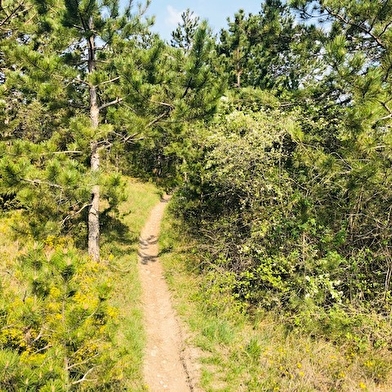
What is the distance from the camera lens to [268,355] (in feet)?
19.6

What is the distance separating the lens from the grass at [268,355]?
17.5ft

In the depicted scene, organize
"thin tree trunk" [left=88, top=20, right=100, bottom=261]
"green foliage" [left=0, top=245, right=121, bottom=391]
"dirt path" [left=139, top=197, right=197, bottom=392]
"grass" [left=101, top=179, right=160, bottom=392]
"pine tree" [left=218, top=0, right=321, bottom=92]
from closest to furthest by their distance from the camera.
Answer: "green foliage" [left=0, top=245, right=121, bottom=391]
"grass" [left=101, top=179, right=160, bottom=392]
"dirt path" [left=139, top=197, right=197, bottom=392]
"thin tree trunk" [left=88, top=20, right=100, bottom=261]
"pine tree" [left=218, top=0, right=321, bottom=92]

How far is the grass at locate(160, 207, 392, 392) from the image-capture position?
532 cm

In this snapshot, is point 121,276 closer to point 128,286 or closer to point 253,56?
point 128,286

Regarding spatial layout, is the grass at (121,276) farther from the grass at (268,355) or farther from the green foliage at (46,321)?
the grass at (268,355)

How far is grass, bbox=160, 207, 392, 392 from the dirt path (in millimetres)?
324

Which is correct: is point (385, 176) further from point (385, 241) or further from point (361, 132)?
point (385, 241)

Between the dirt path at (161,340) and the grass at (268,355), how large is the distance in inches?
12.7

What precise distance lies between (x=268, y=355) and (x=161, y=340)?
2432mm

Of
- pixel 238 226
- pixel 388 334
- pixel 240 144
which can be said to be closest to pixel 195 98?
pixel 240 144

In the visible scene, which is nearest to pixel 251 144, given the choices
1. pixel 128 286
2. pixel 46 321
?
pixel 128 286

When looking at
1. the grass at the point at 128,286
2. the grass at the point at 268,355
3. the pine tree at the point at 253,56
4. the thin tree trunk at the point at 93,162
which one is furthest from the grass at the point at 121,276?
the pine tree at the point at 253,56

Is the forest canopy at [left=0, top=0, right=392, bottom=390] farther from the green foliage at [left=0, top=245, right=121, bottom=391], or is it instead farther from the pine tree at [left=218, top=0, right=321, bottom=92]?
the pine tree at [left=218, top=0, right=321, bottom=92]

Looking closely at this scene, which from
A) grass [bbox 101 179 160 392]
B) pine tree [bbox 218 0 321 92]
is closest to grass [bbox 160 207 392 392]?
grass [bbox 101 179 160 392]
